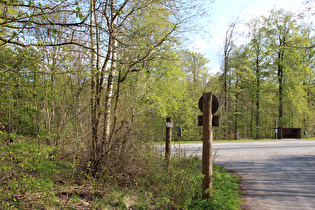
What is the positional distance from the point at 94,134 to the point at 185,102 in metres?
24.4

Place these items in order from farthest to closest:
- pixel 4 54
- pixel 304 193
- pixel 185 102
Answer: pixel 185 102
pixel 304 193
pixel 4 54

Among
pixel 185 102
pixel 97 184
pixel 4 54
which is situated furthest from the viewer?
pixel 185 102

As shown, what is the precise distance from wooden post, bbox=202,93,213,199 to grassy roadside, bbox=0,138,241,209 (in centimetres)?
17

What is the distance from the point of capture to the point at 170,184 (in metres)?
5.30

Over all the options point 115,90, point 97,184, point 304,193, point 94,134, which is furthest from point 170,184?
point 304,193

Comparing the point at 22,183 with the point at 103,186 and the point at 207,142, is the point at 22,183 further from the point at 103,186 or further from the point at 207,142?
the point at 207,142

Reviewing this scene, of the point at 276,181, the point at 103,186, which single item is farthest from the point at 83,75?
the point at 276,181

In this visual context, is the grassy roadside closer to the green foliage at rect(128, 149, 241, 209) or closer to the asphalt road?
the green foliage at rect(128, 149, 241, 209)

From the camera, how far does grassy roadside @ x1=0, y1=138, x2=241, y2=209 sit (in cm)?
462

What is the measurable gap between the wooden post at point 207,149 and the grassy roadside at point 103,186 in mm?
168

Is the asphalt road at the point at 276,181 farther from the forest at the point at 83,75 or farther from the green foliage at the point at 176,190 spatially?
the forest at the point at 83,75

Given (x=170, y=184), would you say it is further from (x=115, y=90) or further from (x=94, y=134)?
(x=115, y=90)

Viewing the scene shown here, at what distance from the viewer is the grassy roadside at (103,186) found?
462 centimetres

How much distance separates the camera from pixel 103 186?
19.4ft
